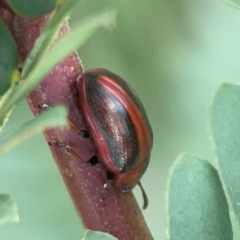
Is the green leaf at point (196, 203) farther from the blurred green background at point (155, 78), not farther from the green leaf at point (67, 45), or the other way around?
the blurred green background at point (155, 78)

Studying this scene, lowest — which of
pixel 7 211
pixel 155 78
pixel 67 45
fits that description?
pixel 155 78

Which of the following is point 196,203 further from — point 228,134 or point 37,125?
point 37,125

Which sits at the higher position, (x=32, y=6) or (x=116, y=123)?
(x=32, y=6)

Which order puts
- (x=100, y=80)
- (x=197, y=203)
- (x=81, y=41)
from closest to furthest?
(x=81, y=41), (x=197, y=203), (x=100, y=80)

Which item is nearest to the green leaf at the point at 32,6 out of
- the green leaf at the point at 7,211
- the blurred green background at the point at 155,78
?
the green leaf at the point at 7,211

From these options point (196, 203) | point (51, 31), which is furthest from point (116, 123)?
point (51, 31)

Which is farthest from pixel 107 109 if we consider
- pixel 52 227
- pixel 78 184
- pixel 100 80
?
pixel 52 227

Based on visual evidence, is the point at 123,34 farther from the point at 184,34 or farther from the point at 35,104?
the point at 35,104
